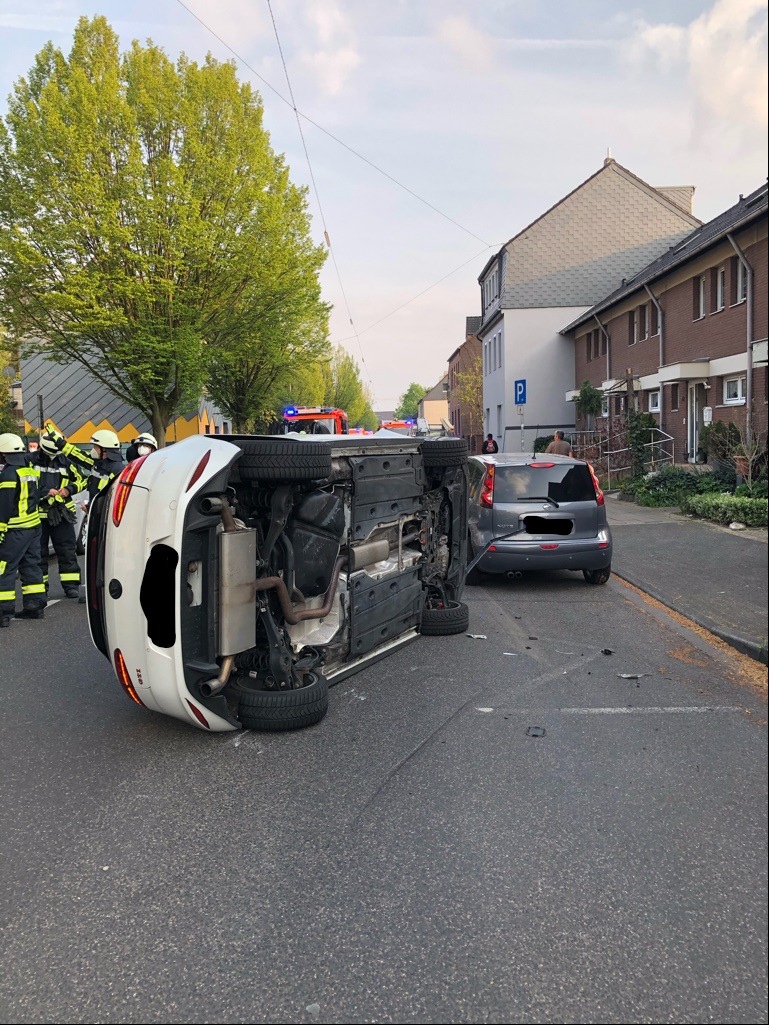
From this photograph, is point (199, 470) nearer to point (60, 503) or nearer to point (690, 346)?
point (60, 503)

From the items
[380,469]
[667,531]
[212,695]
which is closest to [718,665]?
[380,469]

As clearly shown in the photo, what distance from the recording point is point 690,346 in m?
22.2

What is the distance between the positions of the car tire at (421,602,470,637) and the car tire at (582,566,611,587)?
119 inches

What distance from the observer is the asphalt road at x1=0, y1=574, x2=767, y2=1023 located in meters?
2.40

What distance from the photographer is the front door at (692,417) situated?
21422mm

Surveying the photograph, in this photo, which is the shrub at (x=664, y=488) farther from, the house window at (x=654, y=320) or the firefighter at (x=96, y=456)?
the house window at (x=654, y=320)

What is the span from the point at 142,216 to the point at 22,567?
13163mm

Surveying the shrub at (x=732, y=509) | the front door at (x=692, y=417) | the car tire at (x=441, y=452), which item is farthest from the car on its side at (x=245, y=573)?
the front door at (x=692, y=417)

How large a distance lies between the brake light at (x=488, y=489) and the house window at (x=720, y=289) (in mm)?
13416

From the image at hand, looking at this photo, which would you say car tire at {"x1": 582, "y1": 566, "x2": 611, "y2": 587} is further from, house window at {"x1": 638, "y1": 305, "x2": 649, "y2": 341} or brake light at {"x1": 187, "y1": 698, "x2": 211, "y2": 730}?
house window at {"x1": 638, "y1": 305, "x2": 649, "y2": 341}

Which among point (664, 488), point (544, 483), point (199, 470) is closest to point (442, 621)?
point (544, 483)

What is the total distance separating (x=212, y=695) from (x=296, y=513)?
47.6 inches

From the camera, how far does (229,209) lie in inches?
815

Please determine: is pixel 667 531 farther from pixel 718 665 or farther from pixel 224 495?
pixel 224 495
